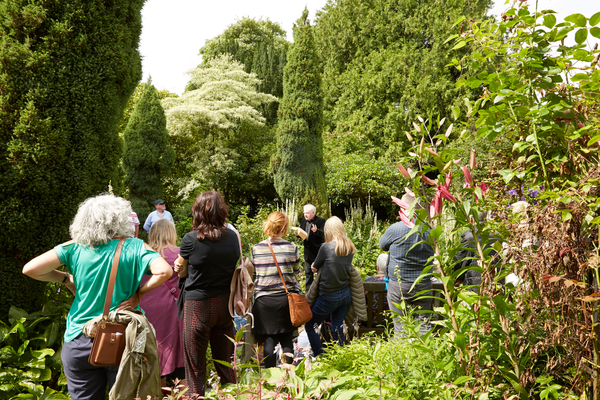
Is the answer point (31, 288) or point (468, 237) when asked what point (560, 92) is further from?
point (31, 288)

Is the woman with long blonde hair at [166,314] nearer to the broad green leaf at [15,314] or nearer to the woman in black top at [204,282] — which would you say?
the woman in black top at [204,282]

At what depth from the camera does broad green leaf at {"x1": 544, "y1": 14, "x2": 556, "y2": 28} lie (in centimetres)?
151

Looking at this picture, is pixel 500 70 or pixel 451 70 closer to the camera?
pixel 500 70

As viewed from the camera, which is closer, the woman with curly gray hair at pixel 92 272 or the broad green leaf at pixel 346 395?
the broad green leaf at pixel 346 395

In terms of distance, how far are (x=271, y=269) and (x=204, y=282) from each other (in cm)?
67

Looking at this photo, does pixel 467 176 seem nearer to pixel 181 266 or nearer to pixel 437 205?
pixel 437 205

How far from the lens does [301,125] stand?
11031 millimetres

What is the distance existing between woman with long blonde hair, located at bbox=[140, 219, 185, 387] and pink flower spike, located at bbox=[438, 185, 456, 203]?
258 cm

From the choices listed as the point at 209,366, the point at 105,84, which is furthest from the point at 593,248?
the point at 105,84

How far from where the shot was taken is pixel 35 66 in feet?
11.5

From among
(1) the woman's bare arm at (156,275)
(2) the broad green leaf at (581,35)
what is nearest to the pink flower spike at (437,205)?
(2) the broad green leaf at (581,35)

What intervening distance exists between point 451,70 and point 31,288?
20.1 metres

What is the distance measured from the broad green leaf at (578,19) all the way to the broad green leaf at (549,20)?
1.6 inches

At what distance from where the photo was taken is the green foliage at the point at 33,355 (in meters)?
3.01
